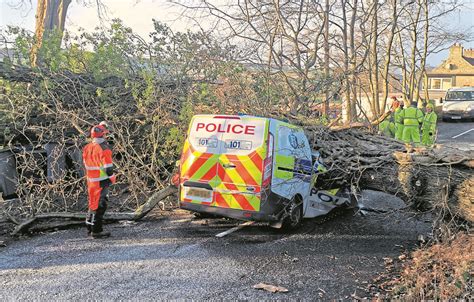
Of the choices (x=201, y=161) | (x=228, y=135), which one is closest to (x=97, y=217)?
(x=201, y=161)

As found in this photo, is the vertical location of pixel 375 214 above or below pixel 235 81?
below

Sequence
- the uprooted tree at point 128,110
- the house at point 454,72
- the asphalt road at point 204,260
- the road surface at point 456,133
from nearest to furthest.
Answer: the asphalt road at point 204,260, the uprooted tree at point 128,110, the road surface at point 456,133, the house at point 454,72

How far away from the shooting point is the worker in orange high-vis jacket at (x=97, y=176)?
6727 millimetres

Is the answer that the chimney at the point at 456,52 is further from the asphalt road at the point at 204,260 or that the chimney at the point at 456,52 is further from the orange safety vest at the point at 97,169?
the orange safety vest at the point at 97,169

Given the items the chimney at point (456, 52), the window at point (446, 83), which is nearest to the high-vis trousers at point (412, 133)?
the window at point (446, 83)

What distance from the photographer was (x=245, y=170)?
20.8 feet

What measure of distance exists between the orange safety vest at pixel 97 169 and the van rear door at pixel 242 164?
5.52 feet

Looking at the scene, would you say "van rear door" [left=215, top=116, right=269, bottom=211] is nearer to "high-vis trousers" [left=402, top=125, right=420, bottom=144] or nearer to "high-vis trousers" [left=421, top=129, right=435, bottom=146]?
"high-vis trousers" [left=402, top=125, right=420, bottom=144]

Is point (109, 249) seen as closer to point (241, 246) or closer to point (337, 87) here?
point (241, 246)

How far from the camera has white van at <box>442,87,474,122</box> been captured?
81.4 ft

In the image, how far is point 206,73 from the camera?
10164mm

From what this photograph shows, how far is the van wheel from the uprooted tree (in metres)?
0.68

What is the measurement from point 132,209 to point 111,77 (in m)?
3.19

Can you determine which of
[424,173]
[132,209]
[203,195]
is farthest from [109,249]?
[424,173]
